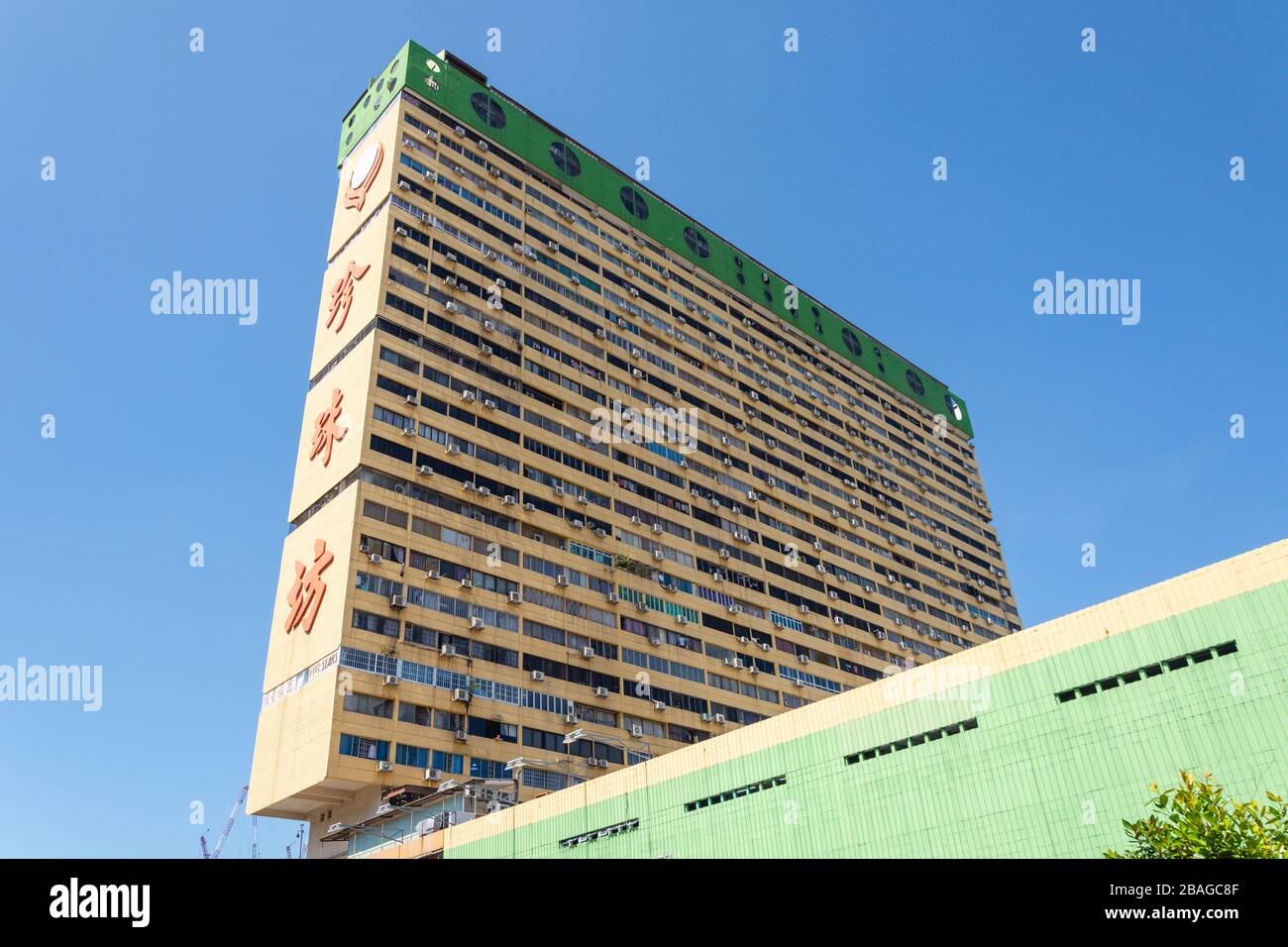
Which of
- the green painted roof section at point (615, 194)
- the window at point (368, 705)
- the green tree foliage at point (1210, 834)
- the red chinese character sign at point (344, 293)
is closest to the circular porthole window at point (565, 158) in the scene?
the green painted roof section at point (615, 194)

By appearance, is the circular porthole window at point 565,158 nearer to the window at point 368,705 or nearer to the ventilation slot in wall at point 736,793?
the window at point 368,705

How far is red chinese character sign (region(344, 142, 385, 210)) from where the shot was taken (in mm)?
56344

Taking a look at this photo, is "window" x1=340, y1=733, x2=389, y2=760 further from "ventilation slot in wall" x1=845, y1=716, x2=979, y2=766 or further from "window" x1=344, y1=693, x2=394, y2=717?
"ventilation slot in wall" x1=845, y1=716, x2=979, y2=766

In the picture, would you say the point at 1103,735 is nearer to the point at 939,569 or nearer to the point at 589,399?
the point at 589,399

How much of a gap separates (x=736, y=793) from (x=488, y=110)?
50.5 m

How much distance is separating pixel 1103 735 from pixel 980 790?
347 centimetres

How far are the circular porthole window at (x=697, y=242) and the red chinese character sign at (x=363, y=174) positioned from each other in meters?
26.1

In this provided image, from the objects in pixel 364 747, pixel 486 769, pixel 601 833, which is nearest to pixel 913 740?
pixel 601 833

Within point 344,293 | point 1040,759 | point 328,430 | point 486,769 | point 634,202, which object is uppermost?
point 634,202

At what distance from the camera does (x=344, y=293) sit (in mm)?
53500

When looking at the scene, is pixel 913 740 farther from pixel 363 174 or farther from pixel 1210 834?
pixel 363 174

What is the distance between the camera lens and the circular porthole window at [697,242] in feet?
245
